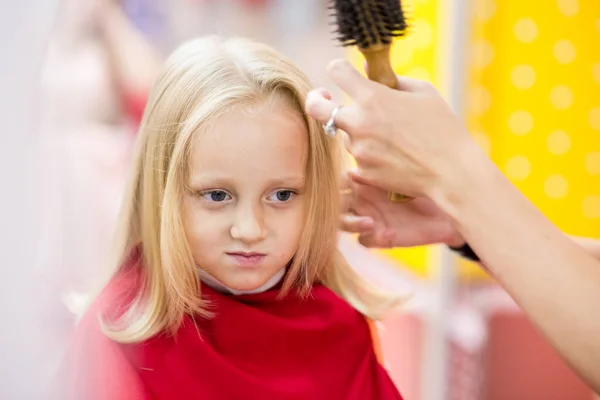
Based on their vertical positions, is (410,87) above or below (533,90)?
above

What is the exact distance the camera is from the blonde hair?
617 mm

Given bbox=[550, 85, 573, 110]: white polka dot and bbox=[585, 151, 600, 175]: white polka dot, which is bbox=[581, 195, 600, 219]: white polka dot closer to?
bbox=[585, 151, 600, 175]: white polka dot

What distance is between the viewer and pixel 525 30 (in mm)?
1244

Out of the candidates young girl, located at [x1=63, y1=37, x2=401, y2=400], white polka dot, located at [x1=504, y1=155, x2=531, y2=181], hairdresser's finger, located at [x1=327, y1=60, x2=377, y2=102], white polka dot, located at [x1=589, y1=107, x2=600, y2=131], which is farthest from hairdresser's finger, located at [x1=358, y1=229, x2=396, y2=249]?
white polka dot, located at [x1=589, y1=107, x2=600, y2=131]

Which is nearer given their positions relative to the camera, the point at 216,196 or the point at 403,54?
the point at 216,196

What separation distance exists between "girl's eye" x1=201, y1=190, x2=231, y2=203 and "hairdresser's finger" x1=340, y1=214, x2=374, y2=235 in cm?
21

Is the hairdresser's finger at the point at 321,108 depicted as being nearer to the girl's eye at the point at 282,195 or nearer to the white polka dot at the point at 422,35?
the girl's eye at the point at 282,195

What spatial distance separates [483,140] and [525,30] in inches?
8.3

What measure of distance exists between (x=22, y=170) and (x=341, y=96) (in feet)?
1.67

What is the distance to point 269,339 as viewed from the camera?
676 mm

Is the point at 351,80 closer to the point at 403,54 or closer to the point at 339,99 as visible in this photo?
the point at 339,99

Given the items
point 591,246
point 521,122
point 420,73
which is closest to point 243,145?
point 591,246

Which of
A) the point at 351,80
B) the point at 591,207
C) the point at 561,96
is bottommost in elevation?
the point at 591,207

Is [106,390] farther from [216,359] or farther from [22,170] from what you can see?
[22,170]
